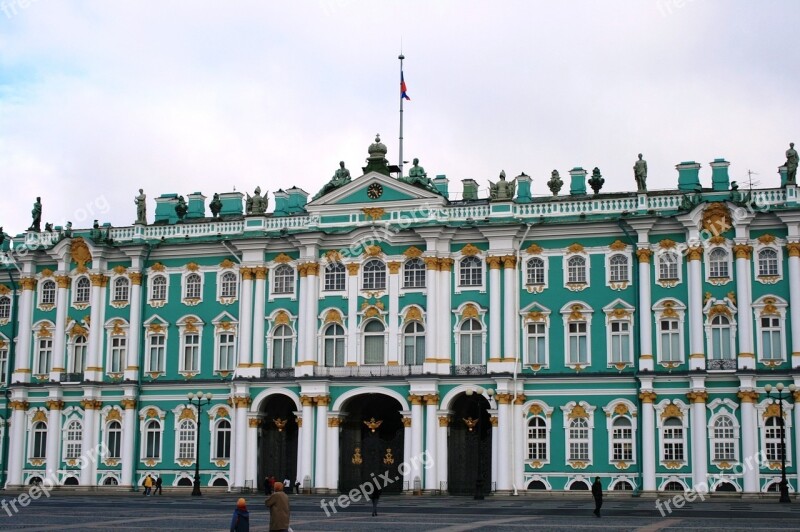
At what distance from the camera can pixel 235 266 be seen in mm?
72000

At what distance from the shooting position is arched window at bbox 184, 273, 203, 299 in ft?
239

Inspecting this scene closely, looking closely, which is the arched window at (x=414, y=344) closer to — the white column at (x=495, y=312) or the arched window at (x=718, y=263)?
the white column at (x=495, y=312)

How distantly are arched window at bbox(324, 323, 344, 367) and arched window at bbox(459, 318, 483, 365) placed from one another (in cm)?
694

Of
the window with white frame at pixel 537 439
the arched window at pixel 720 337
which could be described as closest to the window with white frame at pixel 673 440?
the arched window at pixel 720 337

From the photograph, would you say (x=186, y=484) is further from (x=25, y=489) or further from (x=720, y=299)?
(x=720, y=299)

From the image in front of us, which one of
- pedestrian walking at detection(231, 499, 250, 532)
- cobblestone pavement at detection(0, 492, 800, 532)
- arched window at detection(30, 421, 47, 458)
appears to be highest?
arched window at detection(30, 421, 47, 458)

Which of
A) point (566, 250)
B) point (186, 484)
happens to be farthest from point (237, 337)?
point (566, 250)

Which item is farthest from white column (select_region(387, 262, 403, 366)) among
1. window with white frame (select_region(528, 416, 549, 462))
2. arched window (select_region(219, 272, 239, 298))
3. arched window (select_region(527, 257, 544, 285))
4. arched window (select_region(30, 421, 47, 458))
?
arched window (select_region(30, 421, 47, 458))

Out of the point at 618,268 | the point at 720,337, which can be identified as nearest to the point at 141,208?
the point at 618,268

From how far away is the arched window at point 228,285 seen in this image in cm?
7194

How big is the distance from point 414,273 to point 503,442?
35.2 ft

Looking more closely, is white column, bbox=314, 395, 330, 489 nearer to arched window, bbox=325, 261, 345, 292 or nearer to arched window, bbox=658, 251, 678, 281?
arched window, bbox=325, 261, 345, 292

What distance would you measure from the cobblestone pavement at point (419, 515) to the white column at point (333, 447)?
21.9 feet

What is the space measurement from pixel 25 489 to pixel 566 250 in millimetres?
34787
